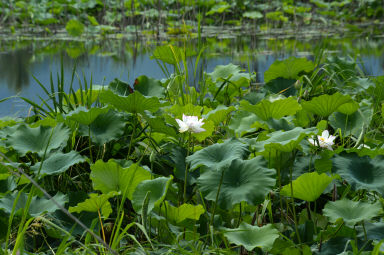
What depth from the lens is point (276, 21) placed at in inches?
259

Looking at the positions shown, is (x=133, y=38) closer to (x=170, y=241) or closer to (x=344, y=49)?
(x=344, y=49)

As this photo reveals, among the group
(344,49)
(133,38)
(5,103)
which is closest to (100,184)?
(5,103)

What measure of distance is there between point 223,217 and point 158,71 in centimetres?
189

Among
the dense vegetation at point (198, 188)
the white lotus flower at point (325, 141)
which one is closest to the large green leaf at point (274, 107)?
the dense vegetation at point (198, 188)

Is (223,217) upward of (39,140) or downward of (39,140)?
downward

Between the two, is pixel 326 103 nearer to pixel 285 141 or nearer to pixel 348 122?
pixel 348 122

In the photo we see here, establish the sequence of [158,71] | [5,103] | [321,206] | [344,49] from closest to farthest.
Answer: [321,206]
[5,103]
[158,71]
[344,49]

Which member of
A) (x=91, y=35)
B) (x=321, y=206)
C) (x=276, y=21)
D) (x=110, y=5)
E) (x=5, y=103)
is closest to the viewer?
(x=321, y=206)

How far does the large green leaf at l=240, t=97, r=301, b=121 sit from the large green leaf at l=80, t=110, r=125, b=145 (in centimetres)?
32

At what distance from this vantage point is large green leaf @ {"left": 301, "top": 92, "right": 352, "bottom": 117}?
1236mm

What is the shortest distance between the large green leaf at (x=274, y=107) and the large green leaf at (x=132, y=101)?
227 mm

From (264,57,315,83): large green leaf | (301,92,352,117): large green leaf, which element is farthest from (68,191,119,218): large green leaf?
(264,57,315,83): large green leaf

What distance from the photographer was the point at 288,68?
1760mm

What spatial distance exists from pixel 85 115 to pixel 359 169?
634mm
